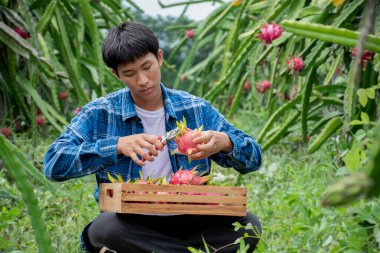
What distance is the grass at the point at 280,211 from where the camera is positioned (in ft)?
6.18

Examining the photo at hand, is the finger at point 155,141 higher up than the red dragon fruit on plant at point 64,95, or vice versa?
the finger at point 155,141

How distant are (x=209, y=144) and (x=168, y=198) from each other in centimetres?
19

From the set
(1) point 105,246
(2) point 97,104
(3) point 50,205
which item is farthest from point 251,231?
(3) point 50,205

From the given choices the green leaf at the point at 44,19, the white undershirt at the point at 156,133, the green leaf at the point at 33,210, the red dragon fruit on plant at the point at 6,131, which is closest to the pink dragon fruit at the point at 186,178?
the white undershirt at the point at 156,133

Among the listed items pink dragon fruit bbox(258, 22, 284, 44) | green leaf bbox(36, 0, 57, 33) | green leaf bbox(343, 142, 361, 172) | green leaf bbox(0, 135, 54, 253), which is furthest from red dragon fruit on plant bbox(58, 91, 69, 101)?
green leaf bbox(0, 135, 54, 253)

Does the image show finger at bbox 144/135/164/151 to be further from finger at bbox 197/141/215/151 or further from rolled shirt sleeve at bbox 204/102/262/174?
rolled shirt sleeve at bbox 204/102/262/174

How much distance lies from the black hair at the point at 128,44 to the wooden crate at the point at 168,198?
1.35 ft

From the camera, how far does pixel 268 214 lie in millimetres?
2803

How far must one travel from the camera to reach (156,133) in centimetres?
231

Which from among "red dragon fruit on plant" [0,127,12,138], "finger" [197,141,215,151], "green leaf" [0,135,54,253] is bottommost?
"red dragon fruit on plant" [0,127,12,138]

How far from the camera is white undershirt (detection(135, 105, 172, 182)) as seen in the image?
2.25 metres

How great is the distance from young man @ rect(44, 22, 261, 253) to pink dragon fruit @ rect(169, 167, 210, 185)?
0.16ft

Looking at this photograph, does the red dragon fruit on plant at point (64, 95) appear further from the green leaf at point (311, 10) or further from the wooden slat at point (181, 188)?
the wooden slat at point (181, 188)

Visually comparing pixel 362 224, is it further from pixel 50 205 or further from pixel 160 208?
pixel 50 205
